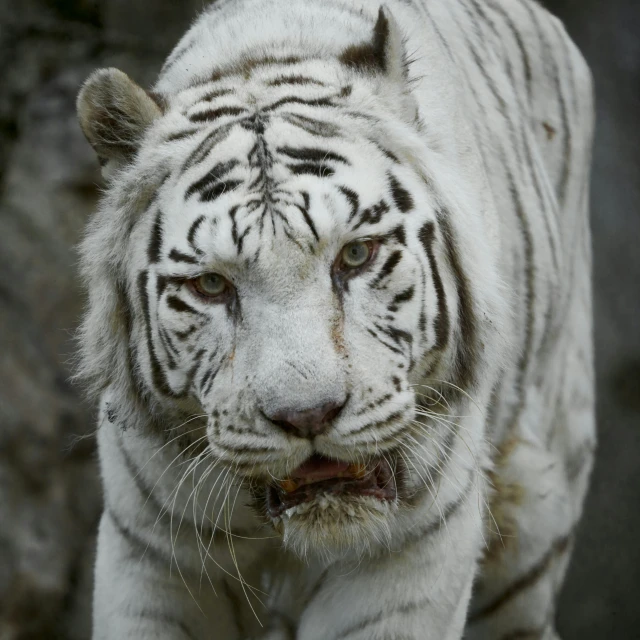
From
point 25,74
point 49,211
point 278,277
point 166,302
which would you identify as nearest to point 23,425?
point 49,211

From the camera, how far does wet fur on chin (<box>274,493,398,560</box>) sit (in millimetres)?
1521

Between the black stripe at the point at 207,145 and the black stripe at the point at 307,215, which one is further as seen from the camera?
the black stripe at the point at 207,145

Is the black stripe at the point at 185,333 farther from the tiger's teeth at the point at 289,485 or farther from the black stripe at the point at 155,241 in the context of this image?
the tiger's teeth at the point at 289,485

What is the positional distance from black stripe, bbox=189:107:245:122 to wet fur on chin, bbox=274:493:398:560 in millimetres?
637

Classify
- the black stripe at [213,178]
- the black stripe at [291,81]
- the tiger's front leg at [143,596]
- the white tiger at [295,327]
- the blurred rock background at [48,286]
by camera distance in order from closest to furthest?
the white tiger at [295,327] < the black stripe at [213,178] < the black stripe at [291,81] < the tiger's front leg at [143,596] < the blurred rock background at [48,286]

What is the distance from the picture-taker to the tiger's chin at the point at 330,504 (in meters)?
1.52

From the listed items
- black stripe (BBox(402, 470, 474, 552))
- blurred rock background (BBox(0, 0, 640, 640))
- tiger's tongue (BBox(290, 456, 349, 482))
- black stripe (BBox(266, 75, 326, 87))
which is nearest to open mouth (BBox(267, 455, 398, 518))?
tiger's tongue (BBox(290, 456, 349, 482))

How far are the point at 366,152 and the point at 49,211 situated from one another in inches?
76.4

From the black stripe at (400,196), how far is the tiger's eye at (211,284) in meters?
0.30

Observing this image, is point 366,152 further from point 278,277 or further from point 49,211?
point 49,211

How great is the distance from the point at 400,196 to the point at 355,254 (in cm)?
15

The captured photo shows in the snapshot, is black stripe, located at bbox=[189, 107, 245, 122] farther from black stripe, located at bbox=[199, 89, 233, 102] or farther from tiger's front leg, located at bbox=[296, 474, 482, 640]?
tiger's front leg, located at bbox=[296, 474, 482, 640]

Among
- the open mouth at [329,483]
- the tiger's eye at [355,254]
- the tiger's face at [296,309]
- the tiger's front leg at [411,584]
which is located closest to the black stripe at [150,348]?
the tiger's face at [296,309]

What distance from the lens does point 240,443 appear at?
1.46m
